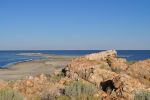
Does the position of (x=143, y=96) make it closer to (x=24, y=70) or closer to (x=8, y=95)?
(x=8, y=95)

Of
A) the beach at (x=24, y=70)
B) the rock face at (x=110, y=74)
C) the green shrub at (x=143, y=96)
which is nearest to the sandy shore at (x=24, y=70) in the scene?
the beach at (x=24, y=70)

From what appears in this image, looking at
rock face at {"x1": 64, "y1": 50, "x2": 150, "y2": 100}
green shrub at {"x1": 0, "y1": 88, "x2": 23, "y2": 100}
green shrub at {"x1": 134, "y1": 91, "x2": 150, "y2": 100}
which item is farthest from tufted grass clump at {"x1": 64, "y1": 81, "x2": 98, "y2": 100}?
green shrub at {"x1": 0, "y1": 88, "x2": 23, "y2": 100}

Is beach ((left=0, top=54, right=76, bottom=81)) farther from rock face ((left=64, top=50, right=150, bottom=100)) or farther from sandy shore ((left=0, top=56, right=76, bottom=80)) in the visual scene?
rock face ((left=64, top=50, right=150, bottom=100))

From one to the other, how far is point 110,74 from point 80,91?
5.33 metres

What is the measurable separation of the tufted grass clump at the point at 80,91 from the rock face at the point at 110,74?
0.98m

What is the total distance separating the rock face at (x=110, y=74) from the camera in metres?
15.6

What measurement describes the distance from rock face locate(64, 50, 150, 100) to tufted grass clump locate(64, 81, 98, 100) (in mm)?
981

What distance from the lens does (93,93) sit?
48.7 feet

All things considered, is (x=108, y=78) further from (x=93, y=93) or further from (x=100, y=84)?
(x=93, y=93)

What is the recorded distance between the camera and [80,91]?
47.1ft

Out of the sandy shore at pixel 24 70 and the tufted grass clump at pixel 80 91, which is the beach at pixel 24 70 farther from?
the tufted grass clump at pixel 80 91

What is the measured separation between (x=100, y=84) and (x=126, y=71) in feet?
11.9

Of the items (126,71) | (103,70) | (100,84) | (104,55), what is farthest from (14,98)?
(104,55)

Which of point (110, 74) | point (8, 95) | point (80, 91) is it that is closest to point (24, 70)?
point (110, 74)
